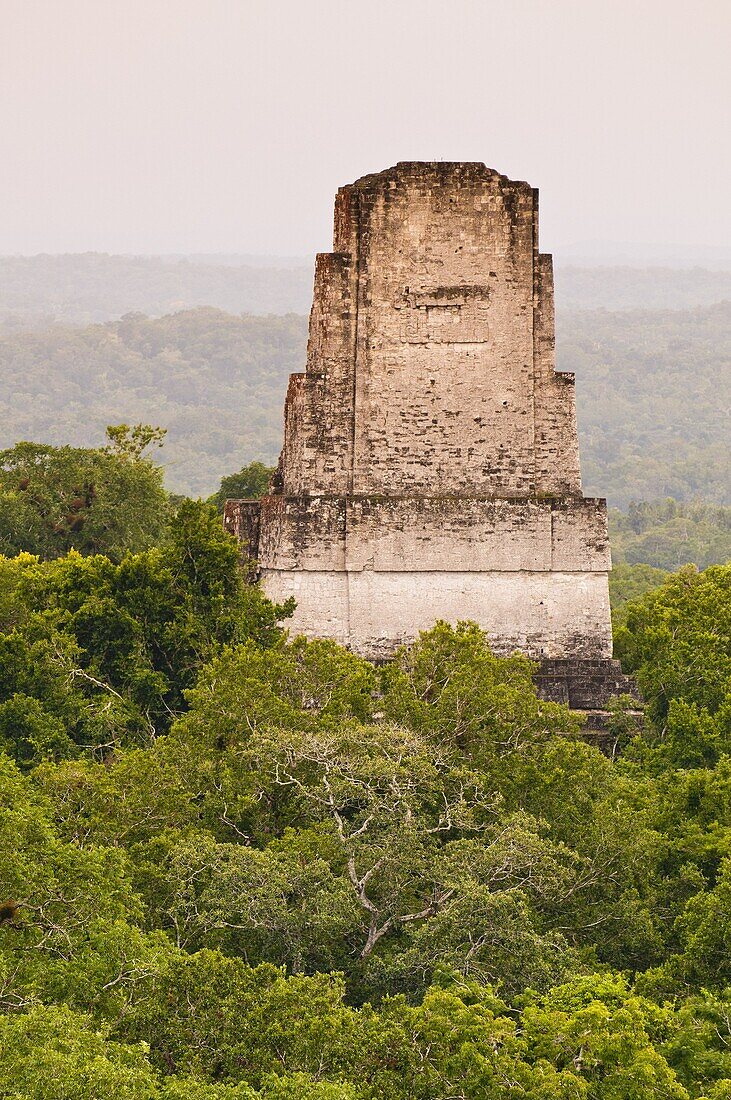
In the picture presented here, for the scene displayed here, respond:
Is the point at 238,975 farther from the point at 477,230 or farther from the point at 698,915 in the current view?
the point at 477,230

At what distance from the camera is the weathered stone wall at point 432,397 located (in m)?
27.6

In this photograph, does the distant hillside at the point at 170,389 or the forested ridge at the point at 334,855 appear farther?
the distant hillside at the point at 170,389

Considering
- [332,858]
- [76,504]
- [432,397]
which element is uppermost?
[432,397]

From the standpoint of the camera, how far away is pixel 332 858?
20156 mm

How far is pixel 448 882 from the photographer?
64.7 ft

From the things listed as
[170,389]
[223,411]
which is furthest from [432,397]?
[170,389]

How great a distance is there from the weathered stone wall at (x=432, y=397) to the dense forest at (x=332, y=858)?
1.44m

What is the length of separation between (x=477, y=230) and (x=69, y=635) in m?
7.45

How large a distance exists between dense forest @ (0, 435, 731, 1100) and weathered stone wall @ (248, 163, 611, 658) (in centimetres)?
144

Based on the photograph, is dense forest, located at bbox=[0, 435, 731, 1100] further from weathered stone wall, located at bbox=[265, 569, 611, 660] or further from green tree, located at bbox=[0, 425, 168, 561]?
green tree, located at bbox=[0, 425, 168, 561]

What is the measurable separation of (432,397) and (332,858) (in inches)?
358

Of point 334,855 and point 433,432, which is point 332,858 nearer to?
point 334,855

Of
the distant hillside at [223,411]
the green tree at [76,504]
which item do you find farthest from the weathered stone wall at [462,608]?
the distant hillside at [223,411]

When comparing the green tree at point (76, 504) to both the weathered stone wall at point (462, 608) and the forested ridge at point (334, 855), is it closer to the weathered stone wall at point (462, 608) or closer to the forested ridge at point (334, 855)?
the forested ridge at point (334, 855)
